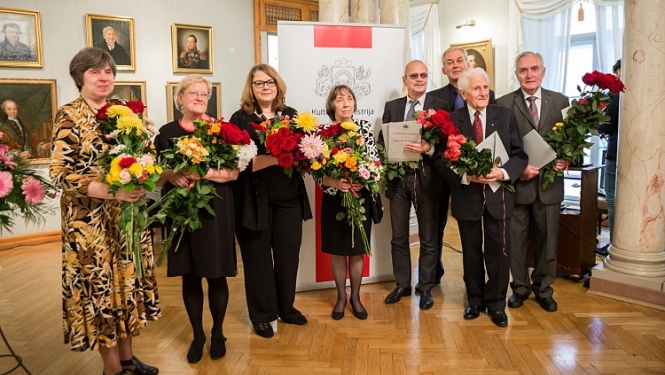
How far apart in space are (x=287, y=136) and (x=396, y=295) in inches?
75.0

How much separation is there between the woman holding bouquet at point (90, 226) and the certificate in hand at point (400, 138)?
1.94 metres

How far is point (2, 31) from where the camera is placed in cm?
629

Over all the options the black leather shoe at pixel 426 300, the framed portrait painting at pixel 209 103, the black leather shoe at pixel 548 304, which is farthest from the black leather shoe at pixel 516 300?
the framed portrait painting at pixel 209 103

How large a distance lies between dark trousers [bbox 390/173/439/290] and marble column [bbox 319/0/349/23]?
8.37ft

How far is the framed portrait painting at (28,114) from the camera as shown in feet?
21.0

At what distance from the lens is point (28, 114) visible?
654cm

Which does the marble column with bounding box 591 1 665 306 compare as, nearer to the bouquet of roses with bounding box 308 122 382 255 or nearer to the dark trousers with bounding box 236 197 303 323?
the bouquet of roses with bounding box 308 122 382 255

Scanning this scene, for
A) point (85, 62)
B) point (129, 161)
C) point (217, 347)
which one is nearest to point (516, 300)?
point (217, 347)

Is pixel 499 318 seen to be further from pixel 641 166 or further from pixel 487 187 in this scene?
pixel 641 166

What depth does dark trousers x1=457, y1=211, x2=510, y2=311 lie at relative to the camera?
12.3ft

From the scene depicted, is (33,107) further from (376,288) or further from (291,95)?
(376,288)

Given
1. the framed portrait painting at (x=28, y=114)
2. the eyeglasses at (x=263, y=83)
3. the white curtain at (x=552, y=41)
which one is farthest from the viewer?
the white curtain at (x=552, y=41)

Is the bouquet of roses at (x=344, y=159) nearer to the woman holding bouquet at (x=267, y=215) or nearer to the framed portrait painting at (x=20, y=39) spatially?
the woman holding bouquet at (x=267, y=215)

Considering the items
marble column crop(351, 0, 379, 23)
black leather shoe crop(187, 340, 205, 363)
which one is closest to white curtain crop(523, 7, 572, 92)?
marble column crop(351, 0, 379, 23)
